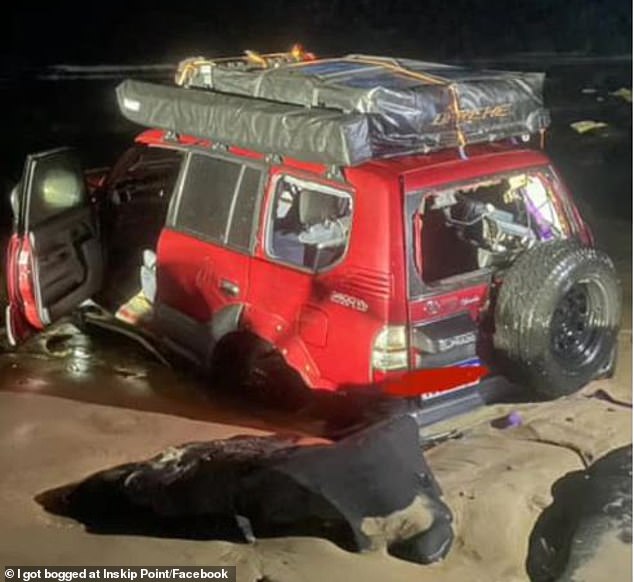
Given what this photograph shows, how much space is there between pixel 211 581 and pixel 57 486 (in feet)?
4.03

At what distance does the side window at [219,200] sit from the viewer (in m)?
6.27

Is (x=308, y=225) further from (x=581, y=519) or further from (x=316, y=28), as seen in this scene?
(x=316, y=28)

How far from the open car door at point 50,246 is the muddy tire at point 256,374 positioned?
114cm

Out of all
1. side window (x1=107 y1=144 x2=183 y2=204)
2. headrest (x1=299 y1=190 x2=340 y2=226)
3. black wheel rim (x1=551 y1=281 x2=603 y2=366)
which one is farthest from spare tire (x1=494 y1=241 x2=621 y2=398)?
side window (x1=107 y1=144 x2=183 y2=204)

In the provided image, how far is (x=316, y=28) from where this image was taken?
95.5ft

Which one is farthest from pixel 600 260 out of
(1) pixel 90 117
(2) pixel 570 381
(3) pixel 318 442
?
(1) pixel 90 117

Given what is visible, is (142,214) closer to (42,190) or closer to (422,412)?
(42,190)

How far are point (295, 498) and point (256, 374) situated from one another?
148 centimetres

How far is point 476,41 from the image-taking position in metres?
29.0

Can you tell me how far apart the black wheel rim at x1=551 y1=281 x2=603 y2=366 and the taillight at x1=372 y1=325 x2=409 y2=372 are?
78cm

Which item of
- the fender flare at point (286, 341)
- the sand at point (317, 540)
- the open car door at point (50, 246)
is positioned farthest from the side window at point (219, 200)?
the sand at point (317, 540)

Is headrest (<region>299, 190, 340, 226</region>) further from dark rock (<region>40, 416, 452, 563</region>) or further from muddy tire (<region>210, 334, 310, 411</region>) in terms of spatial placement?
dark rock (<region>40, 416, 452, 563</region>)

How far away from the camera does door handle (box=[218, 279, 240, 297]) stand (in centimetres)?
631

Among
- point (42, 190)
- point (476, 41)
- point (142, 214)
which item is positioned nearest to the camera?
point (42, 190)
